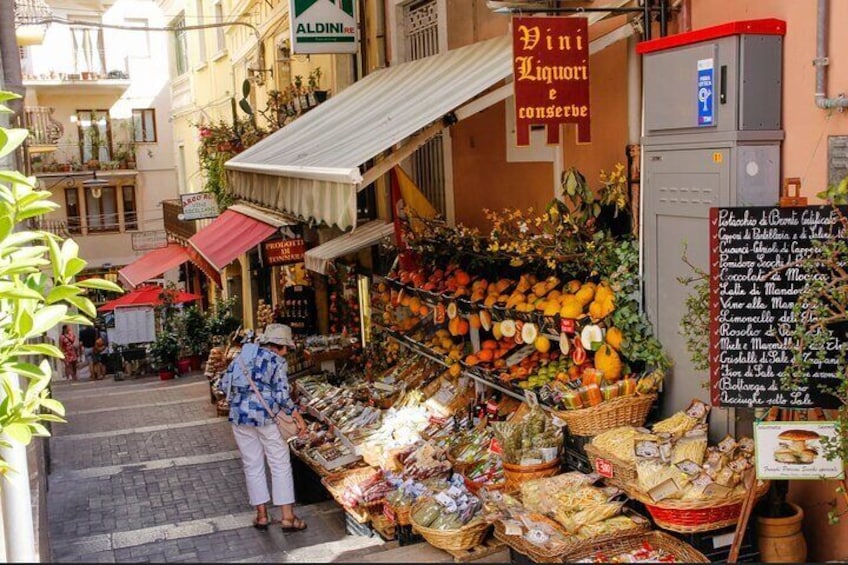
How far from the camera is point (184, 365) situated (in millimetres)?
20812

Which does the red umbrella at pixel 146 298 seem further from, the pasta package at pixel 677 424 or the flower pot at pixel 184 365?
the pasta package at pixel 677 424

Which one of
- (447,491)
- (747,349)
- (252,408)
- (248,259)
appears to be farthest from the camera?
(248,259)

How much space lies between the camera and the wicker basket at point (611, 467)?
6.00 meters

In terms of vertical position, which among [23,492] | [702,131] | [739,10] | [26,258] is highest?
[739,10]

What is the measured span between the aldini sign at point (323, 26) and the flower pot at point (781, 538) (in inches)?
345

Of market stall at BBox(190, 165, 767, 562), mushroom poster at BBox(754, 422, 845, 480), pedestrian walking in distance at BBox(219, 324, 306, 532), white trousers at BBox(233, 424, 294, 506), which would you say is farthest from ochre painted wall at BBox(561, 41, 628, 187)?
white trousers at BBox(233, 424, 294, 506)

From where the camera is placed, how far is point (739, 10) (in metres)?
6.14

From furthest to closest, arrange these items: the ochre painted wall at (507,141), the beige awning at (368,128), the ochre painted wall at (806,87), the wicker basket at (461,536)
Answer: the ochre painted wall at (507,141)
the beige awning at (368,128)
the wicker basket at (461,536)
the ochre painted wall at (806,87)

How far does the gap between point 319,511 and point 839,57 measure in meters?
5.99

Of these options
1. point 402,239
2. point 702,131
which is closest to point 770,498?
point 702,131

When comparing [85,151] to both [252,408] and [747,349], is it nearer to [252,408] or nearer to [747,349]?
[252,408]

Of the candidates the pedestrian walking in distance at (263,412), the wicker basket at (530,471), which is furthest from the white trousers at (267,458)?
the wicker basket at (530,471)

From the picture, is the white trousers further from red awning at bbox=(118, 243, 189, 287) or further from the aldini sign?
red awning at bbox=(118, 243, 189, 287)

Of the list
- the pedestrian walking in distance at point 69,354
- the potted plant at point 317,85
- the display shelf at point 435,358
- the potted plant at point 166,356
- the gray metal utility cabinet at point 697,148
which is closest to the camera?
the gray metal utility cabinet at point 697,148
